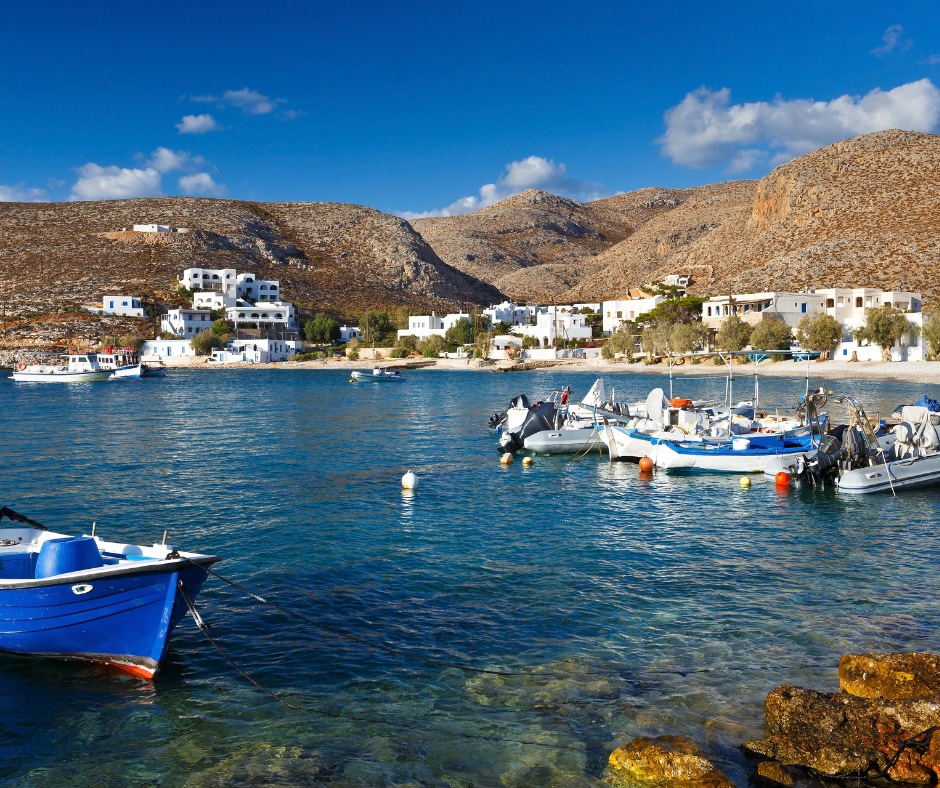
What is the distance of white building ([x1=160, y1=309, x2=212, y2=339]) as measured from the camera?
117938 mm

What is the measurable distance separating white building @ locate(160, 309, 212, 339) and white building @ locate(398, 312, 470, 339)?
109ft

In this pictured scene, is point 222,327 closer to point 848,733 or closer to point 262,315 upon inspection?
point 262,315

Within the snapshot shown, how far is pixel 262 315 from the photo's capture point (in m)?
123

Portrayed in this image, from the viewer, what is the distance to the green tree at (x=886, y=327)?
71.6 metres

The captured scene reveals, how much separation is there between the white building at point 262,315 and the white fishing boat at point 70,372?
1361 inches

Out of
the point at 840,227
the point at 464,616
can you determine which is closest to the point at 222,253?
the point at 840,227

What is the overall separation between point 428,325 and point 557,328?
22.6m

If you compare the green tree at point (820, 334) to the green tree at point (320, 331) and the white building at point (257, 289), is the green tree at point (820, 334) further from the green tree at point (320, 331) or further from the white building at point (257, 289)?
the white building at point (257, 289)

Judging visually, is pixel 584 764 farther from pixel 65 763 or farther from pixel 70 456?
pixel 70 456

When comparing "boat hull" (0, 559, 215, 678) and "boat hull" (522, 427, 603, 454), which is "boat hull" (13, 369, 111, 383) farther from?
"boat hull" (0, 559, 215, 678)

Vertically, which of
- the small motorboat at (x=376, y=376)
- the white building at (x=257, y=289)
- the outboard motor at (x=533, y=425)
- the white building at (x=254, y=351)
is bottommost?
the outboard motor at (x=533, y=425)

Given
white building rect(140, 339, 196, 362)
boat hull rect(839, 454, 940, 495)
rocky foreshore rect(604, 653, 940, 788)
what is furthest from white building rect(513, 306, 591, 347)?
rocky foreshore rect(604, 653, 940, 788)

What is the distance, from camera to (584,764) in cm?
799

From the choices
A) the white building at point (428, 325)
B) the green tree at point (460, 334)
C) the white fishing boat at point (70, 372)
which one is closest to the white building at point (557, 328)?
the green tree at point (460, 334)
